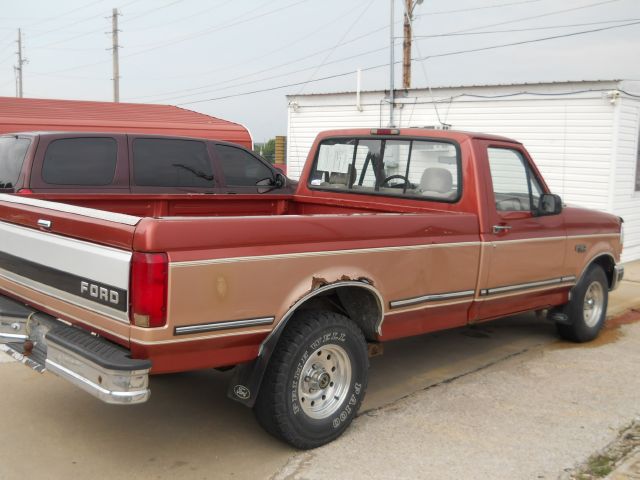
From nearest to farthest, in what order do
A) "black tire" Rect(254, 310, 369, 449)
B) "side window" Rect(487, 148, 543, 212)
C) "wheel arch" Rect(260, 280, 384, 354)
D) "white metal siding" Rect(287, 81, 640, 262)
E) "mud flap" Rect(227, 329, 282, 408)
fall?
"mud flap" Rect(227, 329, 282, 408), "black tire" Rect(254, 310, 369, 449), "wheel arch" Rect(260, 280, 384, 354), "side window" Rect(487, 148, 543, 212), "white metal siding" Rect(287, 81, 640, 262)

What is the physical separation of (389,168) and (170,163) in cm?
318


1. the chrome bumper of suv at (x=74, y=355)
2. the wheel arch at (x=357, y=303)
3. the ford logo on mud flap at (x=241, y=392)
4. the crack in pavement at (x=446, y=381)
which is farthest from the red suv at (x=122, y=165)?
the crack in pavement at (x=446, y=381)

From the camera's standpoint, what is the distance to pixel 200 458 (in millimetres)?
3805

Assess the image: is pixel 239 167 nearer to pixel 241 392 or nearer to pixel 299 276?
pixel 299 276

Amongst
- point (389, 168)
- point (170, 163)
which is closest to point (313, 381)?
point (389, 168)

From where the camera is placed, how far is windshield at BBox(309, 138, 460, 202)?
5.14 metres

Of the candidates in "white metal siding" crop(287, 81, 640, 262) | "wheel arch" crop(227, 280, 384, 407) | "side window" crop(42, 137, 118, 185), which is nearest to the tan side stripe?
"wheel arch" crop(227, 280, 384, 407)

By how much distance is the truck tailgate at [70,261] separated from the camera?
3.16m

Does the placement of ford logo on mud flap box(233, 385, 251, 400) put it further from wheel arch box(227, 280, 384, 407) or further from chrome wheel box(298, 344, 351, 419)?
chrome wheel box(298, 344, 351, 419)

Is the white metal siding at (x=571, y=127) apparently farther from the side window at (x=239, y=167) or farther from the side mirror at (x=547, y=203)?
the side mirror at (x=547, y=203)

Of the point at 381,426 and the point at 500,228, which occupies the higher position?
the point at 500,228

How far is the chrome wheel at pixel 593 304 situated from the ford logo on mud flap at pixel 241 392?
13.2ft

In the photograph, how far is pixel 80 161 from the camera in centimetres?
701

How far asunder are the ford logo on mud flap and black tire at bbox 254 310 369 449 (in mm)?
106
